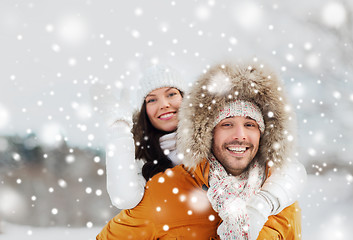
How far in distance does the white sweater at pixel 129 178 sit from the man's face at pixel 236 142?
0.15 metres

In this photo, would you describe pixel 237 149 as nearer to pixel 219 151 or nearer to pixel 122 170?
pixel 219 151

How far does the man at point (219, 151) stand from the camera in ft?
4.89

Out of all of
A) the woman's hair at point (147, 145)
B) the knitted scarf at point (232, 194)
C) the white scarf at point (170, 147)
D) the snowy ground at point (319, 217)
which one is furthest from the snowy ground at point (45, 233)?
the knitted scarf at point (232, 194)

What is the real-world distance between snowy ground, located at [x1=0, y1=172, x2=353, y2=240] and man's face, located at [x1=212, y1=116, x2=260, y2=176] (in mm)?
1693

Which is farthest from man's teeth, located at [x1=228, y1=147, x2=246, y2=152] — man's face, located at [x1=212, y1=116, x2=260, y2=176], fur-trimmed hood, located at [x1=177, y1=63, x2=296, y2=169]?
fur-trimmed hood, located at [x1=177, y1=63, x2=296, y2=169]

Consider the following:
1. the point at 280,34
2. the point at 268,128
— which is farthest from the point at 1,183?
the point at 280,34

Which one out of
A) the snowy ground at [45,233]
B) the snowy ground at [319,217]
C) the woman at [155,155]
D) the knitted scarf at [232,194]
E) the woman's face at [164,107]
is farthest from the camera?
the snowy ground at [45,233]

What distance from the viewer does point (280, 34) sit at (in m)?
3.88

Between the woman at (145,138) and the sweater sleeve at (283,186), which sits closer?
the sweater sleeve at (283,186)

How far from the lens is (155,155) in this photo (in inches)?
71.7

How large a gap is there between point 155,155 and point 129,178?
0.34m

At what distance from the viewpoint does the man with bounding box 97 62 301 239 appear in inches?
58.7

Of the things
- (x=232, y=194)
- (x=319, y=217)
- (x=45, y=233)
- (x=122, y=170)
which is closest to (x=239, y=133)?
(x=232, y=194)

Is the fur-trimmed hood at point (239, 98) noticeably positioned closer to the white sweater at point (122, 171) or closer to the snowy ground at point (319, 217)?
the white sweater at point (122, 171)
